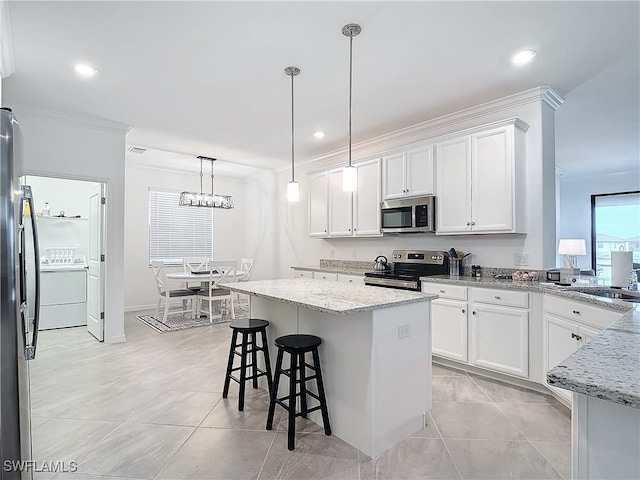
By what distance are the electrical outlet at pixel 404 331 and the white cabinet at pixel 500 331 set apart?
1271mm

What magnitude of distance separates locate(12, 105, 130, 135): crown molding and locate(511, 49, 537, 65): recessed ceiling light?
13.6 ft

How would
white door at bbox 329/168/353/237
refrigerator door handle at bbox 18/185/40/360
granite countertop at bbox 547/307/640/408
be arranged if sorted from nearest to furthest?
granite countertop at bbox 547/307/640/408, refrigerator door handle at bbox 18/185/40/360, white door at bbox 329/168/353/237

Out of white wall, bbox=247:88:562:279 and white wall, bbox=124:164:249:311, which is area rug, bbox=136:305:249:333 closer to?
white wall, bbox=124:164:249:311

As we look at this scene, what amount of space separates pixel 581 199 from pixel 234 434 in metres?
7.99

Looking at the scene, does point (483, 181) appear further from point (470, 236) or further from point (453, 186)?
point (470, 236)

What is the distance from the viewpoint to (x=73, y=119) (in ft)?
13.3

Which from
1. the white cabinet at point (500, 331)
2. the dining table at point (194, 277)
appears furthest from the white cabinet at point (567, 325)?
the dining table at point (194, 277)

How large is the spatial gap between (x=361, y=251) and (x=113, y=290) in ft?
10.6

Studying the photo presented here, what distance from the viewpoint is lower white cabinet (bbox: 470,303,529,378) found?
118 inches

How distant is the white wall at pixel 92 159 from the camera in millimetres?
3898

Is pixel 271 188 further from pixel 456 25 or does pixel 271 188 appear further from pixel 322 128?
pixel 456 25

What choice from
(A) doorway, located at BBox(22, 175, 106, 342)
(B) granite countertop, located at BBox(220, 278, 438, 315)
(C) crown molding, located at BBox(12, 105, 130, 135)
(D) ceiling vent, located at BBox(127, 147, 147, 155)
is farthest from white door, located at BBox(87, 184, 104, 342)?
(B) granite countertop, located at BBox(220, 278, 438, 315)

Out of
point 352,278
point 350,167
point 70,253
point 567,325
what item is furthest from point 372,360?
point 70,253

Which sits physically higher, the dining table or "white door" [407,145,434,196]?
"white door" [407,145,434,196]
